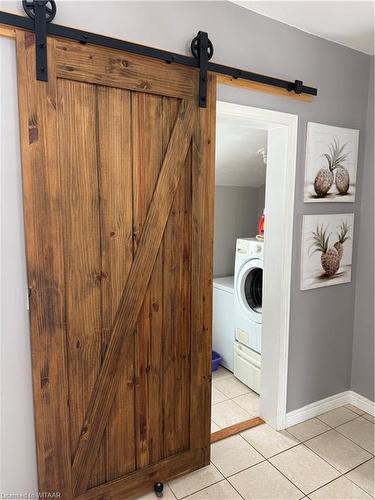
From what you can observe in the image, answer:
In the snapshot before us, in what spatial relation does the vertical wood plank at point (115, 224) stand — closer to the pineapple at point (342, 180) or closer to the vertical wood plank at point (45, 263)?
the vertical wood plank at point (45, 263)

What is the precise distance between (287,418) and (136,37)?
245 centimetres

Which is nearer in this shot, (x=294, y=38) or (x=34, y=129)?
(x=34, y=129)

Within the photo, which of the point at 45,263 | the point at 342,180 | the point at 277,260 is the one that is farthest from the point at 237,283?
the point at 45,263

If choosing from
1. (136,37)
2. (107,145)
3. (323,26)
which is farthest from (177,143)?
(323,26)

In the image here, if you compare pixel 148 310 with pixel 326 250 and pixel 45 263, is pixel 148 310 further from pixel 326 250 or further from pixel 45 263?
pixel 326 250

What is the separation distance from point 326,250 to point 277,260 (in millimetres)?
395

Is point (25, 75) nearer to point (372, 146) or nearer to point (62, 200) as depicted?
point (62, 200)

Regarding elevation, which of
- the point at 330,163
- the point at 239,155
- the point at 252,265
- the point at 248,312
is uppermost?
the point at 239,155

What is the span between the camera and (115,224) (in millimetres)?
1585

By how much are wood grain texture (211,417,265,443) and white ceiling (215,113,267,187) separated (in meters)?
2.12

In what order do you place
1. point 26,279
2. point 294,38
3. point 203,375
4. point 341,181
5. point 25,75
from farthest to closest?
point 341,181 → point 294,38 → point 203,375 → point 26,279 → point 25,75

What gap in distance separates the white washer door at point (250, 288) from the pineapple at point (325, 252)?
0.52m

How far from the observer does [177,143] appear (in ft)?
5.52

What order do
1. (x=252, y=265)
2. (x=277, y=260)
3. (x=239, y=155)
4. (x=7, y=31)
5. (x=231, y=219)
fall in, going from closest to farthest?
(x=7, y=31) → (x=277, y=260) → (x=252, y=265) → (x=239, y=155) → (x=231, y=219)
